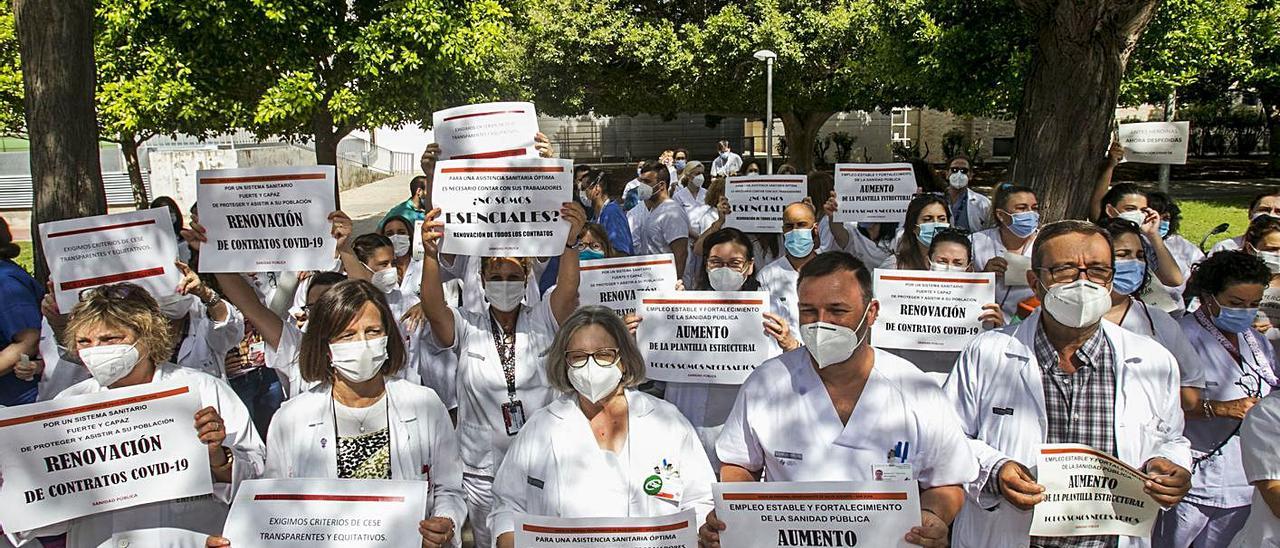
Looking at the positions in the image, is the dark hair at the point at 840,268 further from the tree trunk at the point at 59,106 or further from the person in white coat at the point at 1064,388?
the tree trunk at the point at 59,106

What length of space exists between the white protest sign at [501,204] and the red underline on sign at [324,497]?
167 cm

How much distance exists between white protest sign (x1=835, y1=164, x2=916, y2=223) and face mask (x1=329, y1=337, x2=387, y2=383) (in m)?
4.69

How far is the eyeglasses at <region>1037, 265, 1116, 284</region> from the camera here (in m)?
3.23

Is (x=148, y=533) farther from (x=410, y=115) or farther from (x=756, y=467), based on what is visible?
(x=410, y=115)

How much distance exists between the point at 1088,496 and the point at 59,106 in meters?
6.56

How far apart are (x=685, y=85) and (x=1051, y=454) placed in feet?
70.0

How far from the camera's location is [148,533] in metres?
3.00

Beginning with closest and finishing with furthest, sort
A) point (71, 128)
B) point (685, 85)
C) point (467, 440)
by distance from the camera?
point (467, 440) < point (71, 128) < point (685, 85)

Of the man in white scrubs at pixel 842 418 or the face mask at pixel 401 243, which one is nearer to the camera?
the man in white scrubs at pixel 842 418

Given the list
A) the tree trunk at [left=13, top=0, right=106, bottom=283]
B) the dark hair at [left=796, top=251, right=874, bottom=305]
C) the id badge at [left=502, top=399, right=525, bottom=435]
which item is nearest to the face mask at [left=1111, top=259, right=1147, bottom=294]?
the dark hair at [left=796, top=251, right=874, bottom=305]

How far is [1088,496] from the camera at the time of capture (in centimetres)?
295

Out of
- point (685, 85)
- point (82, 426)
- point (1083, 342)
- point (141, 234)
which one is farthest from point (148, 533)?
point (685, 85)

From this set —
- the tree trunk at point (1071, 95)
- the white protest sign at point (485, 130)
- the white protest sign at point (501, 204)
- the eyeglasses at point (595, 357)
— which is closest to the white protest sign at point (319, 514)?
the eyeglasses at point (595, 357)

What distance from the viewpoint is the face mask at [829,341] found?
120 inches
